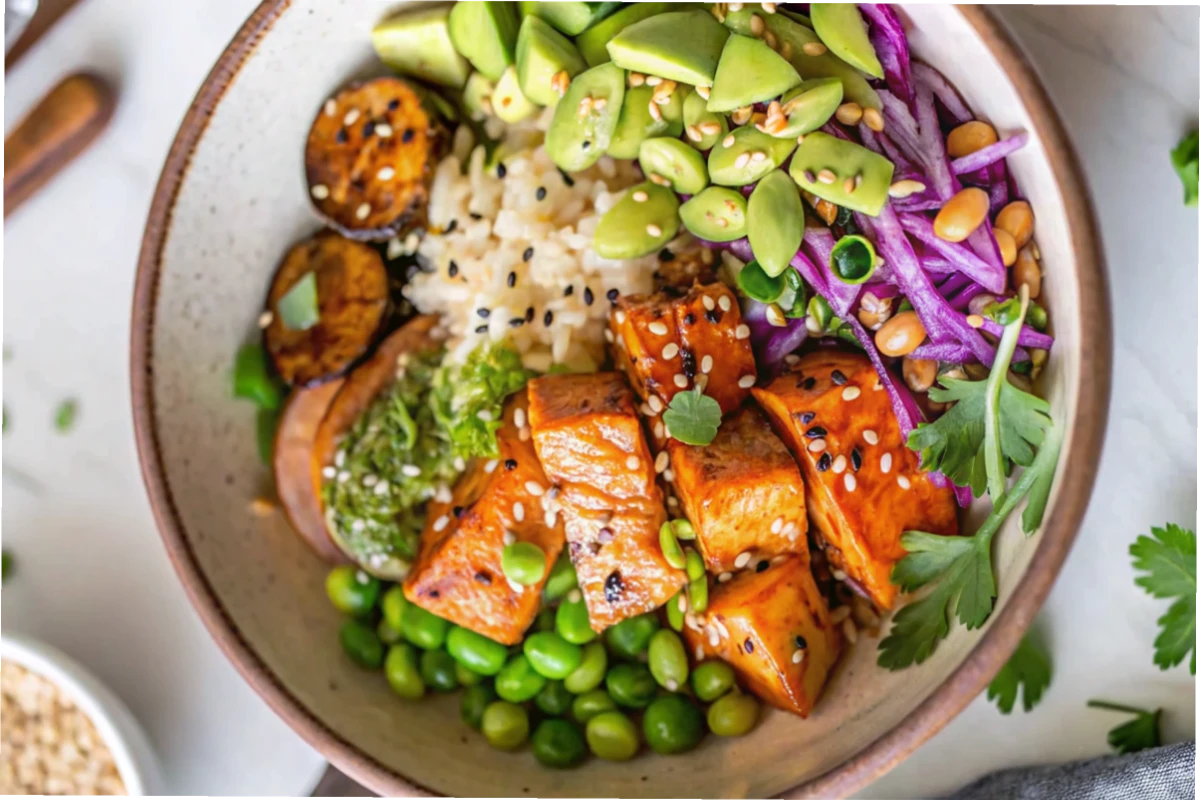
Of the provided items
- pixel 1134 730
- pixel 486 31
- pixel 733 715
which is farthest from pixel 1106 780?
pixel 486 31

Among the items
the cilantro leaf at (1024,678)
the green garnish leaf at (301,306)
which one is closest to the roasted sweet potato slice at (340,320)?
the green garnish leaf at (301,306)

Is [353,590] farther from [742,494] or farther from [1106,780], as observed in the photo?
[1106,780]

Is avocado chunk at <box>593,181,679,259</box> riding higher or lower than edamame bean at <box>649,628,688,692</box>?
Answer: higher

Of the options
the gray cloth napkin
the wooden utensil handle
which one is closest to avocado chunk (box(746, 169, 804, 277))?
the gray cloth napkin

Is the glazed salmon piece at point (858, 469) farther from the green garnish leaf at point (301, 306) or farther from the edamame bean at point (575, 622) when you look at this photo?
the green garnish leaf at point (301, 306)

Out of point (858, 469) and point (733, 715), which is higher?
point (858, 469)

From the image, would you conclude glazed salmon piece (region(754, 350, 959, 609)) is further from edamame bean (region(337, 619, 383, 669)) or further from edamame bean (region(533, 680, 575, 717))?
edamame bean (region(337, 619, 383, 669))
